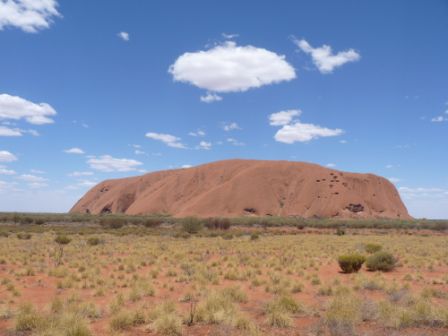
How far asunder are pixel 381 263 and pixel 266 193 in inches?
3408

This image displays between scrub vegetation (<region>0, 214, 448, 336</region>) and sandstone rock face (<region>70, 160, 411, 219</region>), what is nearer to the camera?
scrub vegetation (<region>0, 214, 448, 336</region>)

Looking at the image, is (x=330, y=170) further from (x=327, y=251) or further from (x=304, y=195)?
(x=327, y=251)

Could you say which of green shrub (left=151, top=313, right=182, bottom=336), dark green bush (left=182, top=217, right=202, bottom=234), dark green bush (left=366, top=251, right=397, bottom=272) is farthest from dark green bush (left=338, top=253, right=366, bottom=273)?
dark green bush (left=182, top=217, right=202, bottom=234)

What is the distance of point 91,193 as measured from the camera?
155 meters

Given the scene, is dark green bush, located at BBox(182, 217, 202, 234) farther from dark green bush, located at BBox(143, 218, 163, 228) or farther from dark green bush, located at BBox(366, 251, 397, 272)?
dark green bush, located at BBox(366, 251, 397, 272)

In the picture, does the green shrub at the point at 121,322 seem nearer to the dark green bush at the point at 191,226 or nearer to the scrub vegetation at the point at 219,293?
the scrub vegetation at the point at 219,293

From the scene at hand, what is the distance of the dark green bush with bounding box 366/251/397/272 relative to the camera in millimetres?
18766

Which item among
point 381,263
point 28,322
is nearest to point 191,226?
point 381,263

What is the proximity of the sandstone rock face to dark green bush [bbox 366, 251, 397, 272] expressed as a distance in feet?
257

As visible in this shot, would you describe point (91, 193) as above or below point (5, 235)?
above

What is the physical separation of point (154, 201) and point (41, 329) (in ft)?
355

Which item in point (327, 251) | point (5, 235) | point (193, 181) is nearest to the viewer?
point (327, 251)

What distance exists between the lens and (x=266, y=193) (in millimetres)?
105312

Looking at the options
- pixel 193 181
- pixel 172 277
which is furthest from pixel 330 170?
pixel 172 277
